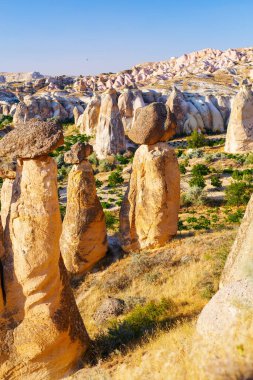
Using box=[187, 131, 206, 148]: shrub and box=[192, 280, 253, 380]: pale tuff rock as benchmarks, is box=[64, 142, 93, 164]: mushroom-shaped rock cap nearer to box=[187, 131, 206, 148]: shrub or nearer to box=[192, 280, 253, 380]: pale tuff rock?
box=[192, 280, 253, 380]: pale tuff rock

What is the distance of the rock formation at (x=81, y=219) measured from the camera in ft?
27.3

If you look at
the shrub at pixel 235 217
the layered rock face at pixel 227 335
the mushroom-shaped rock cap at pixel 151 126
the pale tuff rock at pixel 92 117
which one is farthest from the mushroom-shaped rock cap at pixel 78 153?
the pale tuff rock at pixel 92 117

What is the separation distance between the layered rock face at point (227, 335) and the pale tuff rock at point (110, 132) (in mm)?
22623

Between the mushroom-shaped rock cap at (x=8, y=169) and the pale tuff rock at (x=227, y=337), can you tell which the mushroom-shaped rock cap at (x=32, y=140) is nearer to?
the mushroom-shaped rock cap at (x=8, y=169)

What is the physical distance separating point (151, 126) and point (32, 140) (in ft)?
14.2

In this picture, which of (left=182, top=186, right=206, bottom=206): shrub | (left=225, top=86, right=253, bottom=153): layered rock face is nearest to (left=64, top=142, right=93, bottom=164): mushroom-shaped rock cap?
(left=182, top=186, right=206, bottom=206): shrub

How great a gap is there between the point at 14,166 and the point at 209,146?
2278cm

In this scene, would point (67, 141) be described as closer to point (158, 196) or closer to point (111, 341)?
point (158, 196)

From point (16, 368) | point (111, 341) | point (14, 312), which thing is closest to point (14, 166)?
point (14, 312)

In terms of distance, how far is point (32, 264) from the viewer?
422 cm

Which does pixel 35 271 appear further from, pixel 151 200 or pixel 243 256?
pixel 151 200

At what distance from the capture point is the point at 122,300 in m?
6.96

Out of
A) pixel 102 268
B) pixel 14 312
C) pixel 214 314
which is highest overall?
pixel 214 314

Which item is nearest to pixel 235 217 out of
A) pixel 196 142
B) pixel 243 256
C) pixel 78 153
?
pixel 78 153
